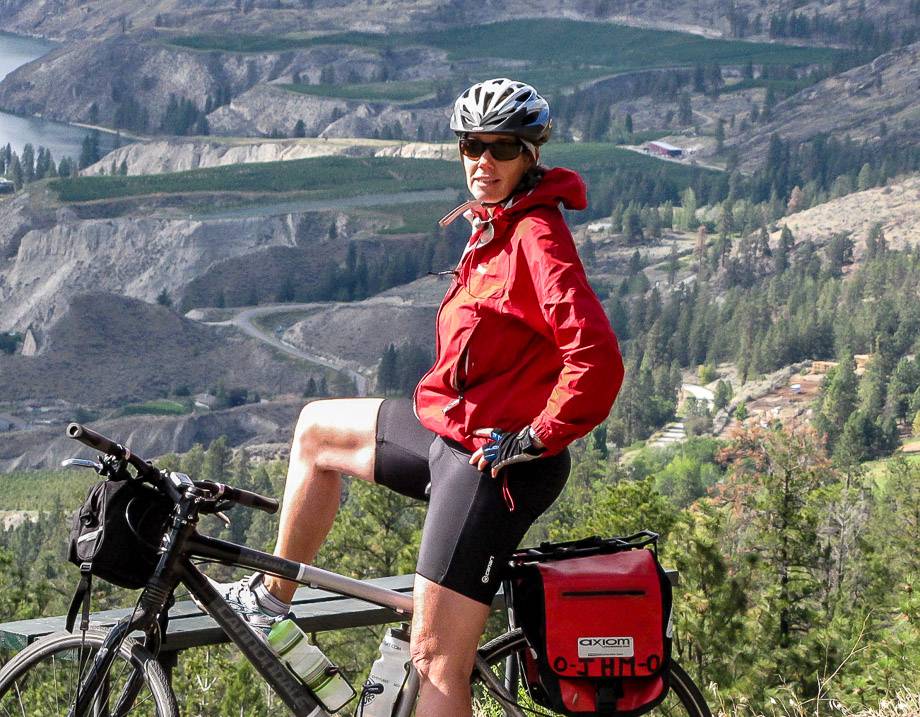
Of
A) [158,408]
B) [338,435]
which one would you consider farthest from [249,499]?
[158,408]

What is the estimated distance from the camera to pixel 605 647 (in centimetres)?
351

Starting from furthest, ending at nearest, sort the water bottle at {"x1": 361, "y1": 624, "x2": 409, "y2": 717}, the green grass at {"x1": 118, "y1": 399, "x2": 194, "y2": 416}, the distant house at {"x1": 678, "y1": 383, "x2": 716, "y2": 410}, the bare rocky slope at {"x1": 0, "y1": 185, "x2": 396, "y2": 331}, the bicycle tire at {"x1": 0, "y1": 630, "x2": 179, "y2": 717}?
the bare rocky slope at {"x1": 0, "y1": 185, "x2": 396, "y2": 331}
the green grass at {"x1": 118, "y1": 399, "x2": 194, "y2": 416}
the distant house at {"x1": 678, "y1": 383, "x2": 716, "y2": 410}
the water bottle at {"x1": 361, "y1": 624, "x2": 409, "y2": 717}
the bicycle tire at {"x1": 0, "y1": 630, "x2": 179, "y2": 717}

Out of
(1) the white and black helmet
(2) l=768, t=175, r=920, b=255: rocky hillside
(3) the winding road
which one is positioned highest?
(1) the white and black helmet

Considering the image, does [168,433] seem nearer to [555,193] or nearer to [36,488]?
[36,488]

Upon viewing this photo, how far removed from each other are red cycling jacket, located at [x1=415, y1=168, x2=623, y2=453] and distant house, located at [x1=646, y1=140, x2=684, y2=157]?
624 ft

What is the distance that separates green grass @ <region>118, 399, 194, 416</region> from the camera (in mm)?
123331

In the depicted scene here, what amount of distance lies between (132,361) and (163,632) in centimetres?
13324

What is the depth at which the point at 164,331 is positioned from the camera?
13725 centimetres

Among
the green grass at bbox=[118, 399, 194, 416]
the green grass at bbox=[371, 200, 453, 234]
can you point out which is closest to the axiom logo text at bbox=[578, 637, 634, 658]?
the green grass at bbox=[118, 399, 194, 416]

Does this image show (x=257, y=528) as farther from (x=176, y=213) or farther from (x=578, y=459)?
(x=176, y=213)

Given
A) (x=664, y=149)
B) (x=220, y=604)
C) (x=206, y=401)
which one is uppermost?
(x=220, y=604)

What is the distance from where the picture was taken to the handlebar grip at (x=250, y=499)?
3428 mm

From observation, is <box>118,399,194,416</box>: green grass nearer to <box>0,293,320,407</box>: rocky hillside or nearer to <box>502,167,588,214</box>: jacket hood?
<box>0,293,320,407</box>: rocky hillside

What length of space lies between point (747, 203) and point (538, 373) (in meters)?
170
